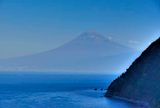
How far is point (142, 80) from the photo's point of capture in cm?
3716

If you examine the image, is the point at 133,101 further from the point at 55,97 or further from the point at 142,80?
the point at 55,97

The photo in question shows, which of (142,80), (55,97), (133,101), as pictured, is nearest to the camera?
(133,101)

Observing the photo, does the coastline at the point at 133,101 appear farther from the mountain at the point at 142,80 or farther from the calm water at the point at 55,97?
the calm water at the point at 55,97

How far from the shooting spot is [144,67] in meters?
39.2

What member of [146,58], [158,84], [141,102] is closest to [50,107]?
[141,102]

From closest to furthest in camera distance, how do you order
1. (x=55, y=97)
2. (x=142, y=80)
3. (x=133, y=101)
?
(x=133, y=101), (x=142, y=80), (x=55, y=97)

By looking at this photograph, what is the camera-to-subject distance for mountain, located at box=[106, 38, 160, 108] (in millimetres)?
34312

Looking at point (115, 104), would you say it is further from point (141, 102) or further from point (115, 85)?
point (115, 85)

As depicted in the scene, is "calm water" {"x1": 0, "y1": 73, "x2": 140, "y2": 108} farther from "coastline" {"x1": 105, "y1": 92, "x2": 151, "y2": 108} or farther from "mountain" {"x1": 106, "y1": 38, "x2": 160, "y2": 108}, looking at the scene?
"mountain" {"x1": 106, "y1": 38, "x2": 160, "y2": 108}

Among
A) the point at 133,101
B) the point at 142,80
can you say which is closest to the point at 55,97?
the point at 142,80

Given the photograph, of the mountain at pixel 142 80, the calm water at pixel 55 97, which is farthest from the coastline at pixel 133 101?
the calm water at pixel 55 97

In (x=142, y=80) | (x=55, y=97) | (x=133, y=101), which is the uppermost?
(x=142, y=80)

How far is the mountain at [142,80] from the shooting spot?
3431cm

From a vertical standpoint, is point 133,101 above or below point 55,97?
below
